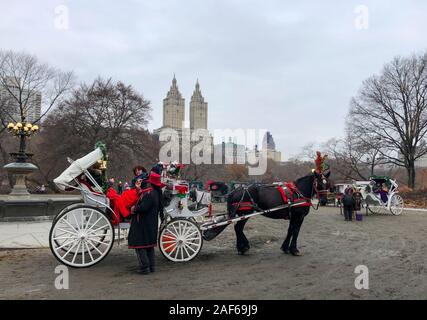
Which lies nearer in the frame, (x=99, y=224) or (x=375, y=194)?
(x=99, y=224)

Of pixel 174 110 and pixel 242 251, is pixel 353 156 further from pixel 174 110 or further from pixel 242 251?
pixel 174 110

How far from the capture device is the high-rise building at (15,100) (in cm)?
3981

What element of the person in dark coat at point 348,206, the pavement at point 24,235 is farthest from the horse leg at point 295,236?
the person in dark coat at point 348,206

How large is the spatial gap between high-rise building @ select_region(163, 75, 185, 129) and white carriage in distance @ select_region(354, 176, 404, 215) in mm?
101433

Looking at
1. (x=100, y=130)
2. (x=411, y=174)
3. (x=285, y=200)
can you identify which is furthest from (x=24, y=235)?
(x=411, y=174)

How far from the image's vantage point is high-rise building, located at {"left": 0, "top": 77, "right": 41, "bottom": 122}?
3981 centimetres

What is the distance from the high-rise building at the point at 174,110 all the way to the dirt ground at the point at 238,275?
368 ft

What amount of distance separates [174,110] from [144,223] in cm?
12347

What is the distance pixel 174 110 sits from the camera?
12788 centimetres

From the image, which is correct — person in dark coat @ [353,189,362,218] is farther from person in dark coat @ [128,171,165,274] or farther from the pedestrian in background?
person in dark coat @ [128,171,165,274]

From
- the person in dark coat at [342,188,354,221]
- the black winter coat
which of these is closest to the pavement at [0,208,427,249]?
the black winter coat
